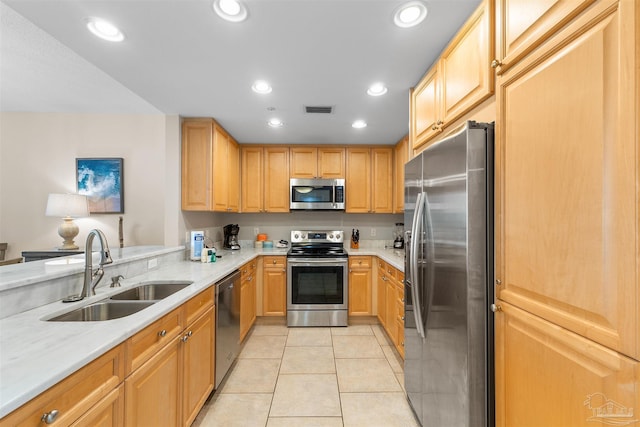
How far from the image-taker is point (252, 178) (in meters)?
3.83

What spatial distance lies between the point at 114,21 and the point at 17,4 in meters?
0.38

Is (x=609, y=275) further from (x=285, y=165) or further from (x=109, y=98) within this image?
(x=109, y=98)

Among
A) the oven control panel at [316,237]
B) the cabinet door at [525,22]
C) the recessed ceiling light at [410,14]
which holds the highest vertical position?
the recessed ceiling light at [410,14]

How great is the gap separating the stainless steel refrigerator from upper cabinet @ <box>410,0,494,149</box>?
22 cm

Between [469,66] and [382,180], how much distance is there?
254 centimetres

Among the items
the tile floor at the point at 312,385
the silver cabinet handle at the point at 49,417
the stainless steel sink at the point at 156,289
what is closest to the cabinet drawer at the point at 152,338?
the silver cabinet handle at the point at 49,417

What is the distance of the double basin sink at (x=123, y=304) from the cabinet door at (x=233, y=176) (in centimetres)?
160

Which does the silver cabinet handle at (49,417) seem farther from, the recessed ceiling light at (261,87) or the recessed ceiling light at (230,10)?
the recessed ceiling light at (261,87)

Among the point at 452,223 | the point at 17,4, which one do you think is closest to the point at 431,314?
the point at 452,223

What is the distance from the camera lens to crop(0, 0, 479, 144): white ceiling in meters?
1.34

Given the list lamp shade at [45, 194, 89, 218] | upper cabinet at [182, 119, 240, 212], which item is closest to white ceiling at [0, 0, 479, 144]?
upper cabinet at [182, 119, 240, 212]

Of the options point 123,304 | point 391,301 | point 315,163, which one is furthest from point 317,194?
point 123,304

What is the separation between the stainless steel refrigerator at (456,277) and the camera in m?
1.12

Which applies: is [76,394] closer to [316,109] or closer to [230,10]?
[230,10]
